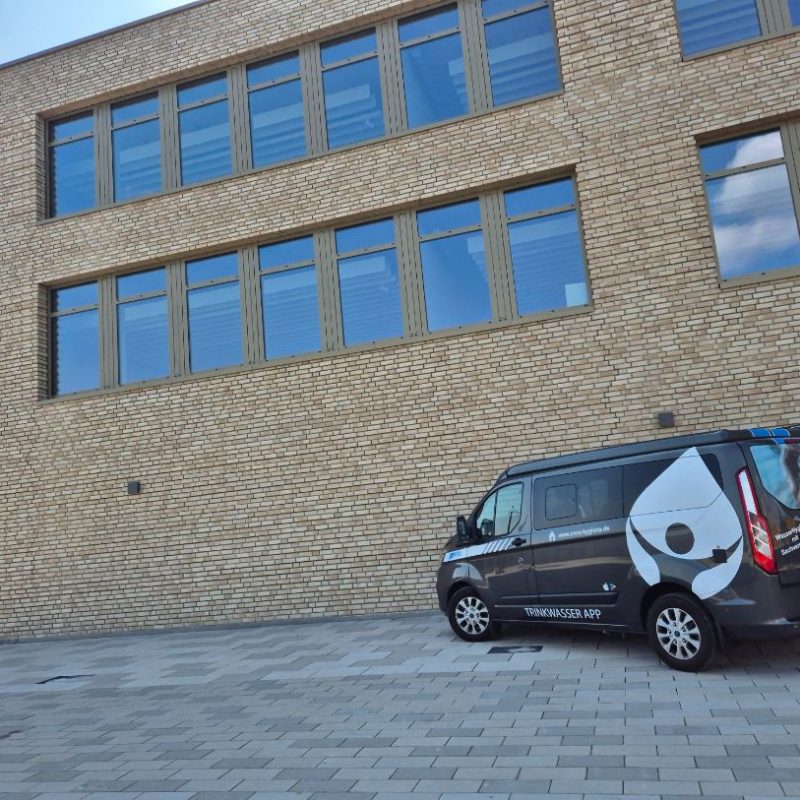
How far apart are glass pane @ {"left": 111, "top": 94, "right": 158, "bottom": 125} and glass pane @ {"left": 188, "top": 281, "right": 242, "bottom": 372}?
147 inches

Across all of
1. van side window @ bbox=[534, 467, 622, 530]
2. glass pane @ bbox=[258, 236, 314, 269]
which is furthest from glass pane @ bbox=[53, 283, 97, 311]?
van side window @ bbox=[534, 467, 622, 530]

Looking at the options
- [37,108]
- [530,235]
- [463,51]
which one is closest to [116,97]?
[37,108]

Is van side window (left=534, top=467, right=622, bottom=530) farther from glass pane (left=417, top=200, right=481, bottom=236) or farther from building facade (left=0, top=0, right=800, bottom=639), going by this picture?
glass pane (left=417, top=200, right=481, bottom=236)

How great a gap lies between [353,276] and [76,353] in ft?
18.0

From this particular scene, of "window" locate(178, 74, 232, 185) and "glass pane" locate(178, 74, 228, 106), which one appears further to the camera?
"glass pane" locate(178, 74, 228, 106)

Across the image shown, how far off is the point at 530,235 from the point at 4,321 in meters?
9.60

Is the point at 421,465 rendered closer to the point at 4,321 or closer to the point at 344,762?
the point at 344,762

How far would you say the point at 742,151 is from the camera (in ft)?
35.4

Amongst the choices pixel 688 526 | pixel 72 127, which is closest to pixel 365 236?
pixel 72 127

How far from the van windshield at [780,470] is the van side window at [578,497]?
1328mm

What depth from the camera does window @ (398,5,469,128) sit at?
40.4ft

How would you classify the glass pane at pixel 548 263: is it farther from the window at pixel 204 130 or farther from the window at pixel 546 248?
the window at pixel 204 130

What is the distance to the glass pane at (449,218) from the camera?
39.5 feet

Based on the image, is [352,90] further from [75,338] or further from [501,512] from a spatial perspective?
[501,512]
